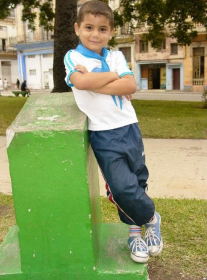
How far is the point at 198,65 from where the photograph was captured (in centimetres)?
3009

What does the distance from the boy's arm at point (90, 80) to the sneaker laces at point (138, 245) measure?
3.20 feet

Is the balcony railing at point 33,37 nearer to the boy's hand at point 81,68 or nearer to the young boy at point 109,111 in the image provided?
the young boy at point 109,111

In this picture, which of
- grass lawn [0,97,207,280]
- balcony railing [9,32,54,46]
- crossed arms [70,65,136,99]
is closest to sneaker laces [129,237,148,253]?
grass lawn [0,97,207,280]

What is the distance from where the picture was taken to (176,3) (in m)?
11.6

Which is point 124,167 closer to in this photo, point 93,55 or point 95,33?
point 93,55

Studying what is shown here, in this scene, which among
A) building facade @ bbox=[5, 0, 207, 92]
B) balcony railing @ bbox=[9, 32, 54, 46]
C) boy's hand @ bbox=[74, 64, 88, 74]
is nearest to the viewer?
boy's hand @ bbox=[74, 64, 88, 74]

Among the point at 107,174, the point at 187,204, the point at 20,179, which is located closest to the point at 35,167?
the point at 20,179

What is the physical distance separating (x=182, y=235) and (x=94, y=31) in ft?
5.61

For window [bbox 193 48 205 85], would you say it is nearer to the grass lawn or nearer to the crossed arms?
the grass lawn

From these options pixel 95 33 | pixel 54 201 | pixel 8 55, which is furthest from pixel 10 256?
pixel 8 55

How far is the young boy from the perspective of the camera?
6.95ft

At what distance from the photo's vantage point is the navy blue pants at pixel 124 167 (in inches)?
83.4

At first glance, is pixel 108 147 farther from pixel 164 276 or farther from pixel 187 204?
pixel 187 204

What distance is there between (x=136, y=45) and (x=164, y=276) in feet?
105
